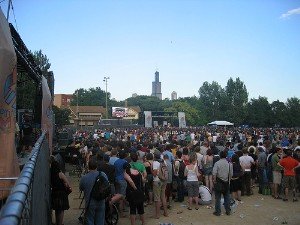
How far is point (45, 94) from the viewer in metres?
10.2

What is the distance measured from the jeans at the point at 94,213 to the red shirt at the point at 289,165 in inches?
275

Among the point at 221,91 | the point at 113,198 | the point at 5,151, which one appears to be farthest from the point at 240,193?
the point at 221,91

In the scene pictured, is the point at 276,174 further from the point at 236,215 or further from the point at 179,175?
the point at 179,175

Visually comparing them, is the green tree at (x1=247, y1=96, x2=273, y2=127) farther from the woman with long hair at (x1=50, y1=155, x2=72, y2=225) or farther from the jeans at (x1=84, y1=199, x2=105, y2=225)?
the jeans at (x1=84, y1=199, x2=105, y2=225)

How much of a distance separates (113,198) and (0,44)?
5.27 m

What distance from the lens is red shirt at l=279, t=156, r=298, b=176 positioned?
34.4 feet

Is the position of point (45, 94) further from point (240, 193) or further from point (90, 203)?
point (240, 193)

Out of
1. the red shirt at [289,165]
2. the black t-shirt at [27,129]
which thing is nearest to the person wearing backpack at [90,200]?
the red shirt at [289,165]

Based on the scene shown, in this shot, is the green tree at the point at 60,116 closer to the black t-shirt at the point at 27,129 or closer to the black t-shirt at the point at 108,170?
the black t-shirt at the point at 27,129

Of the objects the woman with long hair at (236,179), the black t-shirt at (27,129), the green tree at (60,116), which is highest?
the green tree at (60,116)

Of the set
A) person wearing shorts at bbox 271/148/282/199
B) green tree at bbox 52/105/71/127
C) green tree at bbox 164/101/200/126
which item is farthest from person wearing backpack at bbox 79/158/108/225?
green tree at bbox 164/101/200/126

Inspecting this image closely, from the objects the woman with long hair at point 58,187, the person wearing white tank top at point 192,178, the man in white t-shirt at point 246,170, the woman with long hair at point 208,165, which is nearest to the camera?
the woman with long hair at point 58,187

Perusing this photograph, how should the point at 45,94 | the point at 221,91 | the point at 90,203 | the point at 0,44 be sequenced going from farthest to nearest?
1. the point at 221,91
2. the point at 45,94
3. the point at 90,203
4. the point at 0,44

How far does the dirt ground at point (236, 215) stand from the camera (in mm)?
8573
